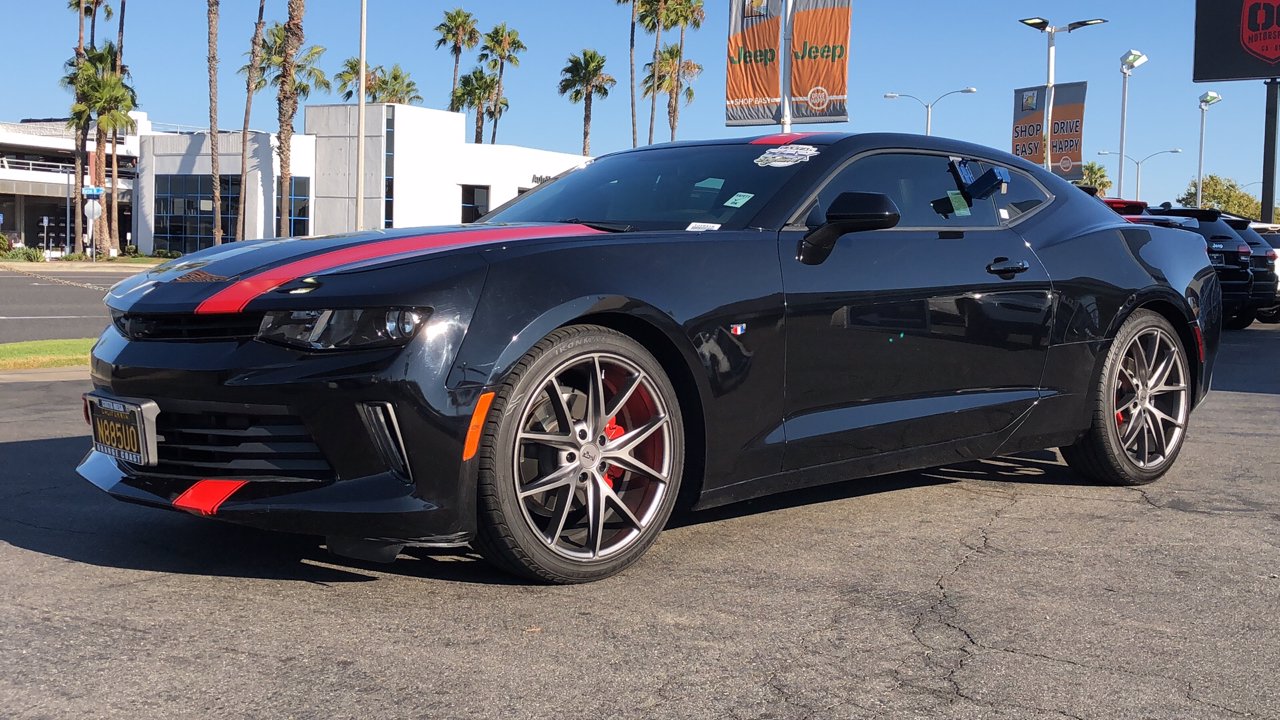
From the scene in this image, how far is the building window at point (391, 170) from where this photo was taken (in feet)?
172

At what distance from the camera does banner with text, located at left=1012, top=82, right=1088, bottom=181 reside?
4028cm

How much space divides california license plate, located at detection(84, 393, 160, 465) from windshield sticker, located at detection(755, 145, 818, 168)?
2355mm

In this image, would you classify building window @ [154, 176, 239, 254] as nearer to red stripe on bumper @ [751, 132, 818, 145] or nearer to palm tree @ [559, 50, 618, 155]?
palm tree @ [559, 50, 618, 155]

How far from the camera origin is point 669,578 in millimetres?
4004

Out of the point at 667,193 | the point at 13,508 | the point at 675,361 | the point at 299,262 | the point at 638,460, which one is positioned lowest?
the point at 13,508

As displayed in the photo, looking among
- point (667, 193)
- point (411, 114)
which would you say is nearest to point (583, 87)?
point (411, 114)

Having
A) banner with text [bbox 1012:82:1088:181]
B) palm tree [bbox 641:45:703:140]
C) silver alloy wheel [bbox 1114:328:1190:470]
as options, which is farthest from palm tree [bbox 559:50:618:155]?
silver alloy wheel [bbox 1114:328:1190:470]

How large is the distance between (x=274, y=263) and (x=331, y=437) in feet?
2.18

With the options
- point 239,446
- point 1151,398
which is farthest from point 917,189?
point 239,446

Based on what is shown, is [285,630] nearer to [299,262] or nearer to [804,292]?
[299,262]

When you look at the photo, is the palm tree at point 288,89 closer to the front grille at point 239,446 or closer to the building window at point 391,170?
the building window at point 391,170

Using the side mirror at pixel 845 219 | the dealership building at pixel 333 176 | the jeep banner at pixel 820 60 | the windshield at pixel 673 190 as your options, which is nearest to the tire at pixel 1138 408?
the side mirror at pixel 845 219

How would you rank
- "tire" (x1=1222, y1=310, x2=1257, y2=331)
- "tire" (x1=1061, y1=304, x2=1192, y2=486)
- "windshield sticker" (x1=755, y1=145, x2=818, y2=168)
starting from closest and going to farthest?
"windshield sticker" (x1=755, y1=145, x2=818, y2=168), "tire" (x1=1061, y1=304, x2=1192, y2=486), "tire" (x1=1222, y1=310, x2=1257, y2=331)

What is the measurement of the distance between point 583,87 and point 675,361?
2638 inches
